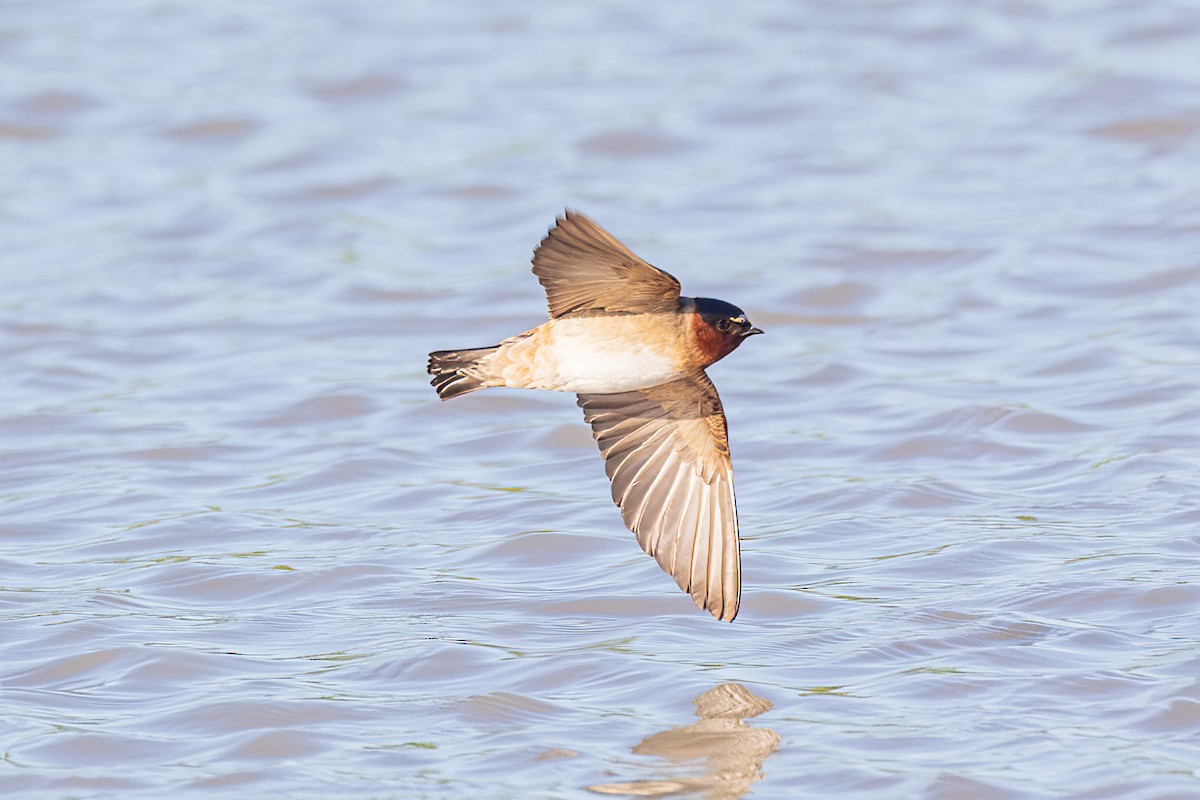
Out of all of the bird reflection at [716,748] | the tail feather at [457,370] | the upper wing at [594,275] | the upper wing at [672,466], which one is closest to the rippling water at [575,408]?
the bird reflection at [716,748]

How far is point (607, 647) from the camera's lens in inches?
233

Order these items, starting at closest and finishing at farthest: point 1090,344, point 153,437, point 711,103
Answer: point 153,437, point 1090,344, point 711,103

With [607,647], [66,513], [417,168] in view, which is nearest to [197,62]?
[417,168]

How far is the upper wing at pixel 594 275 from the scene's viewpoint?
493cm

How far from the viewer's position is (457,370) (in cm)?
538

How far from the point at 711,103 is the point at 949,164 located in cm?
197

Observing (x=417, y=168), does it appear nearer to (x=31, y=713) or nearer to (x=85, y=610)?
(x=85, y=610)

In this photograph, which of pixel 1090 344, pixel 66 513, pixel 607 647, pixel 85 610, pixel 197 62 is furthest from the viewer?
pixel 197 62

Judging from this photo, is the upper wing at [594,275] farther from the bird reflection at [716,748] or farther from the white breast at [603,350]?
the bird reflection at [716,748]

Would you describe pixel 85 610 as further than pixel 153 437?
No

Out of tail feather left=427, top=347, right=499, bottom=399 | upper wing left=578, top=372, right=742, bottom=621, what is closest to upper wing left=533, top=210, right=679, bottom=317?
tail feather left=427, top=347, right=499, bottom=399

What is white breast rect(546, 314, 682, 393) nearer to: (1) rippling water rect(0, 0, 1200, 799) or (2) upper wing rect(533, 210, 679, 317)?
(2) upper wing rect(533, 210, 679, 317)

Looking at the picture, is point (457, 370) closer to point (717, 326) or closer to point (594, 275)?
point (594, 275)

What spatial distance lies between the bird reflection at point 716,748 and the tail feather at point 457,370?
110 centimetres
